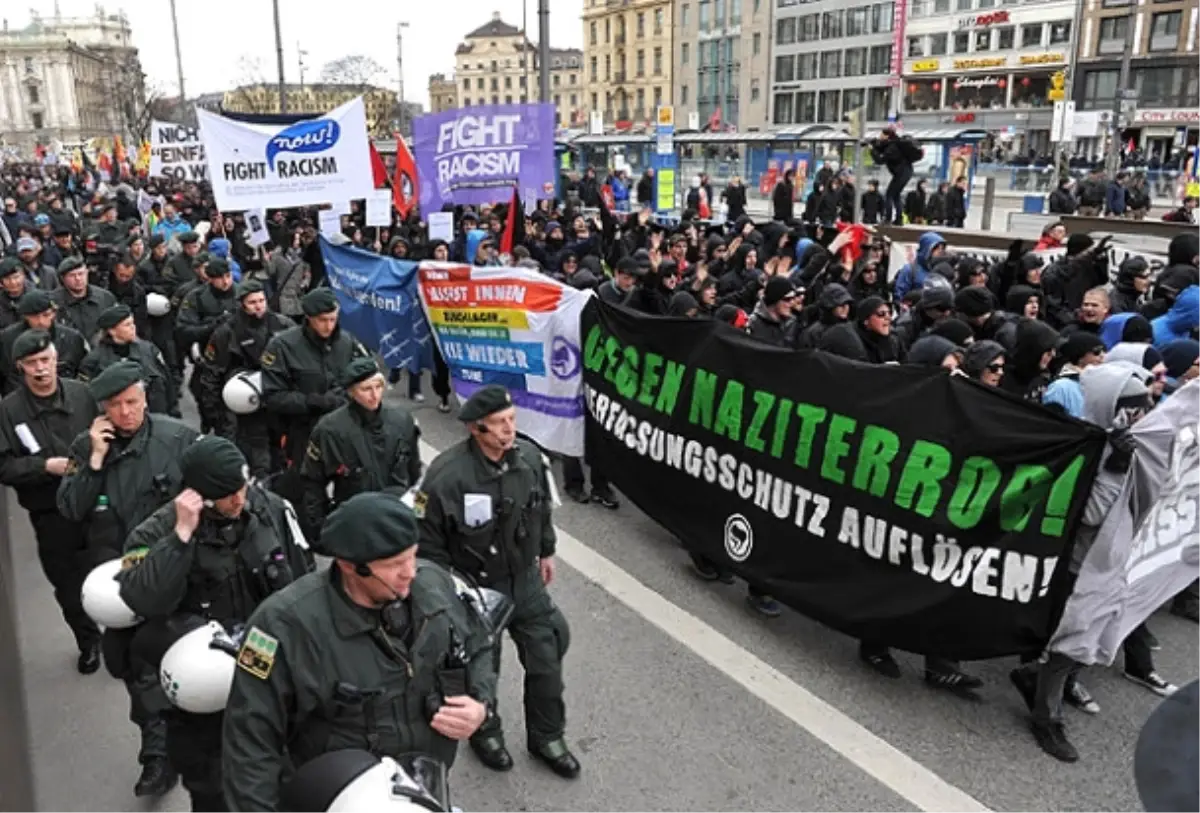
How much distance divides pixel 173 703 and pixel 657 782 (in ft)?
6.58

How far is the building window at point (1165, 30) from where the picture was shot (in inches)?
2205

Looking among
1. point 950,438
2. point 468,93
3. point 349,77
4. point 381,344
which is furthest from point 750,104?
point 950,438

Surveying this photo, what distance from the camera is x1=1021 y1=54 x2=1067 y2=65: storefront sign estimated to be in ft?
203

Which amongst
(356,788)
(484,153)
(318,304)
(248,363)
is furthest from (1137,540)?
(484,153)

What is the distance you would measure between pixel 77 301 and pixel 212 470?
5576 mm

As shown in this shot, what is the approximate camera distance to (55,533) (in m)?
5.25

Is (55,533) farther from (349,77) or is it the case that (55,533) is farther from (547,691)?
(349,77)

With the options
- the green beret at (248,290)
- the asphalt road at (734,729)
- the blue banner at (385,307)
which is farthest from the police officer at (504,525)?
the blue banner at (385,307)

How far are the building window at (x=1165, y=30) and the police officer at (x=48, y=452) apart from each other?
2538 inches

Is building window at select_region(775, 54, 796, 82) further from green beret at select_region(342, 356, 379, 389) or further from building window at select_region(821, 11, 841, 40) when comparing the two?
green beret at select_region(342, 356, 379, 389)

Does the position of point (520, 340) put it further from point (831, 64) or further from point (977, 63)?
point (831, 64)

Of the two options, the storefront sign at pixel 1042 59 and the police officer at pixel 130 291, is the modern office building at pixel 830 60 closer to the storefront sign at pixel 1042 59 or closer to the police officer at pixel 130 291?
the storefront sign at pixel 1042 59

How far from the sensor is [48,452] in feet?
16.8

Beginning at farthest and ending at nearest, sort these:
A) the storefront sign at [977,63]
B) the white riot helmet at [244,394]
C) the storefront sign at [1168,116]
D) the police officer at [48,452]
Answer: the storefront sign at [977,63]
the storefront sign at [1168,116]
the white riot helmet at [244,394]
the police officer at [48,452]
